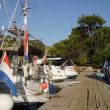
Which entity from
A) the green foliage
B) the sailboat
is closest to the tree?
the green foliage

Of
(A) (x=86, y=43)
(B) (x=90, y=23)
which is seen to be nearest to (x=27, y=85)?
(A) (x=86, y=43)

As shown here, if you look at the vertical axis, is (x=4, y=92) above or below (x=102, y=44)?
below

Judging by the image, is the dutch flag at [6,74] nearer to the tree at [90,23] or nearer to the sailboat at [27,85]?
the sailboat at [27,85]

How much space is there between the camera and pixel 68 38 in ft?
242

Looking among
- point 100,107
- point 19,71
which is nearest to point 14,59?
point 19,71

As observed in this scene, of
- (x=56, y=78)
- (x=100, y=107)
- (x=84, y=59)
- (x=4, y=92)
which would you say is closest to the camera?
(x=100, y=107)

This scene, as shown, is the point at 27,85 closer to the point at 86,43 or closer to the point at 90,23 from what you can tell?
the point at 86,43

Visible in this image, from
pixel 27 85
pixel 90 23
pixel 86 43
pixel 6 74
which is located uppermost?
pixel 90 23

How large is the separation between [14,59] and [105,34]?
56.0 meters

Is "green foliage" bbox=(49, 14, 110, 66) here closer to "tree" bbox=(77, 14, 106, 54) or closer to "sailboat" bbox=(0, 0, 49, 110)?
"tree" bbox=(77, 14, 106, 54)

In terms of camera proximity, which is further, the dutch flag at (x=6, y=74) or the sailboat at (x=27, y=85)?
the sailboat at (x=27, y=85)

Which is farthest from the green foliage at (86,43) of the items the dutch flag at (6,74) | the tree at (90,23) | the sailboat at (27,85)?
the dutch flag at (6,74)

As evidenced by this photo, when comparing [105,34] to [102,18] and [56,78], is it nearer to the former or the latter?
[102,18]

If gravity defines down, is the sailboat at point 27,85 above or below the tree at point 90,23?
below
